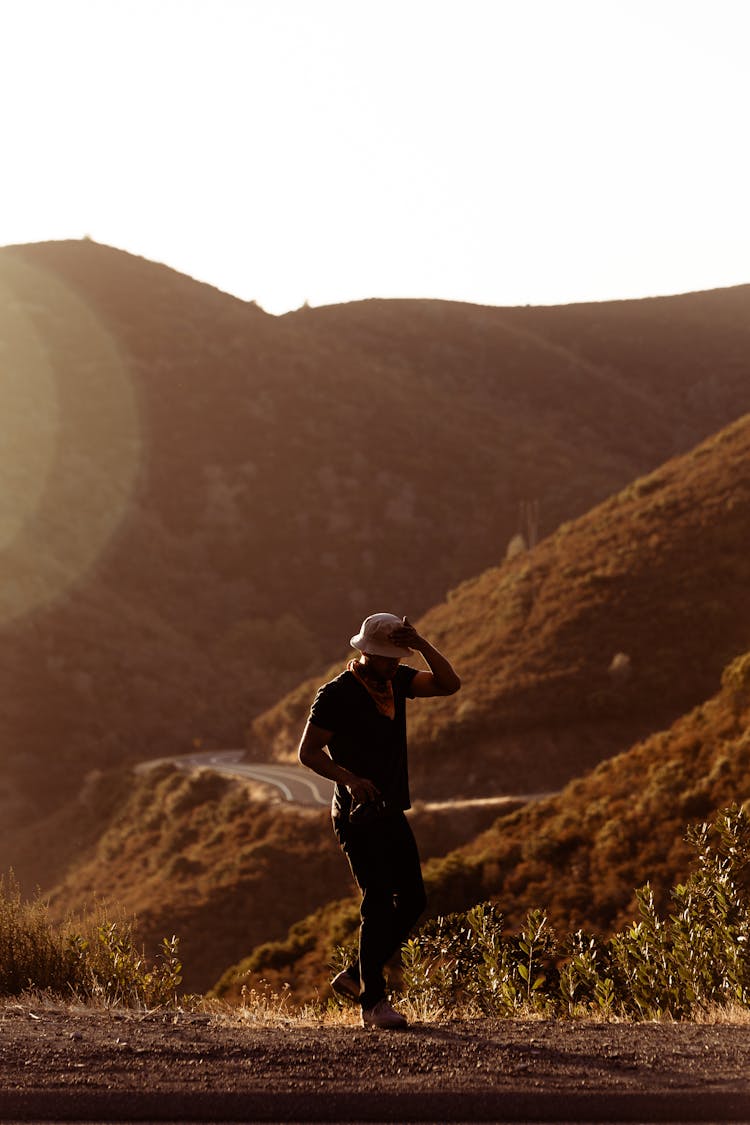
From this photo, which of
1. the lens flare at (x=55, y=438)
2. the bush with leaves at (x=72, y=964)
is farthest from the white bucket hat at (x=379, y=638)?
the lens flare at (x=55, y=438)

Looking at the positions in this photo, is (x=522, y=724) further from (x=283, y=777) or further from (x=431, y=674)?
(x=431, y=674)

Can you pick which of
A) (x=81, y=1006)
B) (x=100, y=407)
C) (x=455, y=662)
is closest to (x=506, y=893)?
(x=81, y=1006)

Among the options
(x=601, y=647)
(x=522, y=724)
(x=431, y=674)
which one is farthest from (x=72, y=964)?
(x=601, y=647)

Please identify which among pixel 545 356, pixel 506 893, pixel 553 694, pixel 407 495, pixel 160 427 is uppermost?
pixel 545 356

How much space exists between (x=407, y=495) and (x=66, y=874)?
50339 millimetres

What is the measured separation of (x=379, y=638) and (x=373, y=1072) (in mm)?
1995

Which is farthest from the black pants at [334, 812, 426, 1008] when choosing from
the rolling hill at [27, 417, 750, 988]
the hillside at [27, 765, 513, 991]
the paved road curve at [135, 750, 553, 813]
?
the paved road curve at [135, 750, 553, 813]

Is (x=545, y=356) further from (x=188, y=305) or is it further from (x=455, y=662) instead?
(x=455, y=662)

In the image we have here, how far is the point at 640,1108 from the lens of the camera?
4.11m

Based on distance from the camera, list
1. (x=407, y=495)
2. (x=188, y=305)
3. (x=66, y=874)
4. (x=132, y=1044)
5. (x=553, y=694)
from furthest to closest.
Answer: (x=188, y=305) → (x=407, y=495) → (x=66, y=874) → (x=553, y=694) → (x=132, y=1044)

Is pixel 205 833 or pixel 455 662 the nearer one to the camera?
pixel 205 833

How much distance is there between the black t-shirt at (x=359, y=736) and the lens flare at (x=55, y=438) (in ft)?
221

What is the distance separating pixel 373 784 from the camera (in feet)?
19.3

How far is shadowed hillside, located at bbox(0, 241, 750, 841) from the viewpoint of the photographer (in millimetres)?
70500
